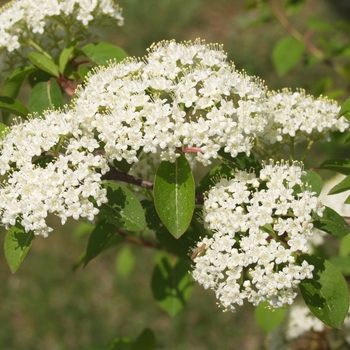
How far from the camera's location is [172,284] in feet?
9.55

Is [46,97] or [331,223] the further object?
[46,97]

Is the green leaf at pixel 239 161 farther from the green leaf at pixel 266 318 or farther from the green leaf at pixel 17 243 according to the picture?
the green leaf at pixel 266 318

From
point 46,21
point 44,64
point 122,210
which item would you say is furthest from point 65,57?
point 122,210

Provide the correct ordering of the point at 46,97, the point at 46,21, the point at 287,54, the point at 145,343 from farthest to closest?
the point at 287,54
the point at 145,343
the point at 46,21
the point at 46,97

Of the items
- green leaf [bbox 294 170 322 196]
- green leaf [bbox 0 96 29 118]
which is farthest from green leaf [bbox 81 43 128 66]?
green leaf [bbox 294 170 322 196]

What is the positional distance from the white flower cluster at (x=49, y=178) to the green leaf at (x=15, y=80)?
1.76ft

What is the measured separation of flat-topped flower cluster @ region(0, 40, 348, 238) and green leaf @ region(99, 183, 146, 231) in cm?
7

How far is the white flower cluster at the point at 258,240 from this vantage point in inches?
66.5

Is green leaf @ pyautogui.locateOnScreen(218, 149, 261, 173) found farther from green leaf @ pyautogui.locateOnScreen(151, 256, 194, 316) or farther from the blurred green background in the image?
the blurred green background

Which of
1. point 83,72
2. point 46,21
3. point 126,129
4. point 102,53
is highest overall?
point 46,21

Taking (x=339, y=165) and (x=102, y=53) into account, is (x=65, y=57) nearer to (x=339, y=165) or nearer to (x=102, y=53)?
(x=102, y=53)

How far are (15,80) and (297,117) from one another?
50.7 inches

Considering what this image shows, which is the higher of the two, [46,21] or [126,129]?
[46,21]

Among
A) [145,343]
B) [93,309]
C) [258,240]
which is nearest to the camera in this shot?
[258,240]
